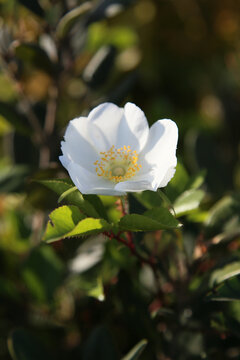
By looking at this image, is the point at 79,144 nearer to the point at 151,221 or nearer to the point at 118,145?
the point at 118,145

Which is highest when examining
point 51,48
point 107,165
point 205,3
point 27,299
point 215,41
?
point 51,48

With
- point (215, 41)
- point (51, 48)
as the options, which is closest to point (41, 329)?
point (51, 48)

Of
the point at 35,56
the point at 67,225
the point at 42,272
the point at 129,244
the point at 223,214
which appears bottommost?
the point at 42,272

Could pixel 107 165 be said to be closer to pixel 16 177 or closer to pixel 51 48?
pixel 16 177

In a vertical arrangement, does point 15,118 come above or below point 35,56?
below

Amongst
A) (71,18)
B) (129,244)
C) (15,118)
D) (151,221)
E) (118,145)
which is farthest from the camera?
(15,118)

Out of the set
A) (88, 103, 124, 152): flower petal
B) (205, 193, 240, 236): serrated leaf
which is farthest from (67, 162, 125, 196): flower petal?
(205, 193, 240, 236): serrated leaf

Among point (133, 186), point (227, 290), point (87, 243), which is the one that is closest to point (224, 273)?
point (227, 290)

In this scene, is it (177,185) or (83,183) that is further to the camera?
(177,185)
